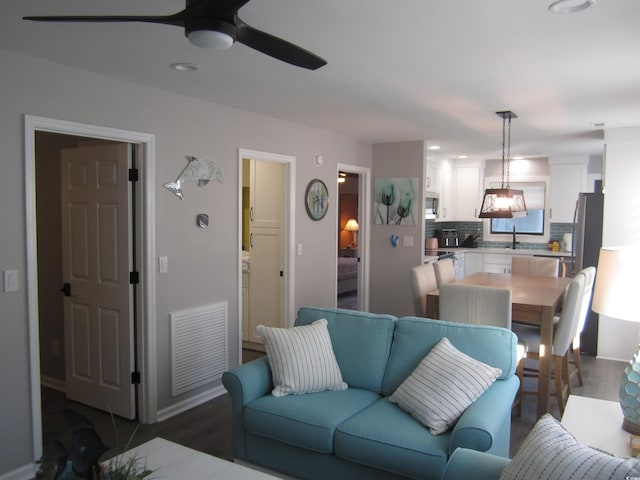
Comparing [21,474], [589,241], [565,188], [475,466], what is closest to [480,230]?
[565,188]

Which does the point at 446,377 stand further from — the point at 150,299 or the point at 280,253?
the point at 280,253

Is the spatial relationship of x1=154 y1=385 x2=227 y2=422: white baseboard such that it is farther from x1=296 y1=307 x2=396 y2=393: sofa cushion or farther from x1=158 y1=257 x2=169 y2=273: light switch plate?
x1=296 y1=307 x2=396 y2=393: sofa cushion

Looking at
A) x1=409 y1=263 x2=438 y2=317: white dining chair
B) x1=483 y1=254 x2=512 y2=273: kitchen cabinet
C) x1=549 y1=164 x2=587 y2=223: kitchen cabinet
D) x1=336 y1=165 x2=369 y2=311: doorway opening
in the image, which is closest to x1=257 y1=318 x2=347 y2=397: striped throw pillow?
x1=409 y1=263 x2=438 y2=317: white dining chair

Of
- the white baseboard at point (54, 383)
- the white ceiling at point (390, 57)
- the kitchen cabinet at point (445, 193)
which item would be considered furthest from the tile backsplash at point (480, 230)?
the white baseboard at point (54, 383)

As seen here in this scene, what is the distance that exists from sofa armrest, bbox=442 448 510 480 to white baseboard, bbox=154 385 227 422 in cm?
266

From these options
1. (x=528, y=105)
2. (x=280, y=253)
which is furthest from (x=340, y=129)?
(x=528, y=105)

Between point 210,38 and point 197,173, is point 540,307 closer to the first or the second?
point 197,173

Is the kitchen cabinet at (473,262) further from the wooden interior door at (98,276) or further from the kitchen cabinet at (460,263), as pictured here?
the wooden interior door at (98,276)

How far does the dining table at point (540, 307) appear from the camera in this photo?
3654 mm

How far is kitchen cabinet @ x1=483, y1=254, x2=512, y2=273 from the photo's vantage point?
8.14 m

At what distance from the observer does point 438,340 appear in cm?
288

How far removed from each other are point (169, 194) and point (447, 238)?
579 cm

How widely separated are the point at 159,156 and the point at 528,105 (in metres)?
3.03

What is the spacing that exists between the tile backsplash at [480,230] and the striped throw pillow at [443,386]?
5276mm
